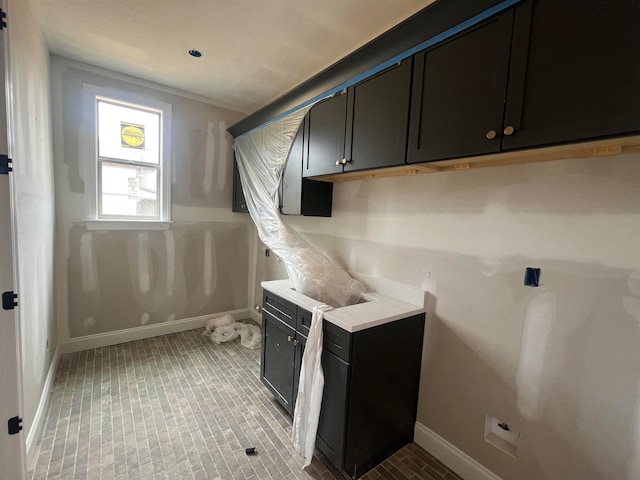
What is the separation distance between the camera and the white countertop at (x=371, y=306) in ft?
5.22

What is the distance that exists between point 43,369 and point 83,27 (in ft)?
8.18

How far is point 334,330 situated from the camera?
1.63m

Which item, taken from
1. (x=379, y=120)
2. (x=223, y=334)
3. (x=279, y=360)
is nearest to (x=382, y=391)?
(x=279, y=360)

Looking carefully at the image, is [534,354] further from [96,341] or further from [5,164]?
[96,341]

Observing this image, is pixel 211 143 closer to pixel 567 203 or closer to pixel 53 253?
pixel 53 253

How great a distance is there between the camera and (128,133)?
9.74ft

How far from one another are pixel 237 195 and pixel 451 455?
123 inches

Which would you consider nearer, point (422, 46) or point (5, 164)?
point (5, 164)

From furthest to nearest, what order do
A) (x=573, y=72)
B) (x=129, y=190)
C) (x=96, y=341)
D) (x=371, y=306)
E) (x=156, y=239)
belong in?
(x=156, y=239)
(x=129, y=190)
(x=96, y=341)
(x=371, y=306)
(x=573, y=72)

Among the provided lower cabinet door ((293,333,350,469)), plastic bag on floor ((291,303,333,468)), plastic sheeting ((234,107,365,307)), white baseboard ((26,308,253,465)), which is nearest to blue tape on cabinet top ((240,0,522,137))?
plastic sheeting ((234,107,365,307))

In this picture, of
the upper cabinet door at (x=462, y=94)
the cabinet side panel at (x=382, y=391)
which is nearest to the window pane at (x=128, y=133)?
the upper cabinet door at (x=462, y=94)

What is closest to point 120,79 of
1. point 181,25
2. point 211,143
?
point 211,143

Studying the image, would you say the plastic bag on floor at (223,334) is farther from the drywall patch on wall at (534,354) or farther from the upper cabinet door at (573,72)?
the upper cabinet door at (573,72)

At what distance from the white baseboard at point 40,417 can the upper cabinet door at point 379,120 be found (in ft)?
8.25
